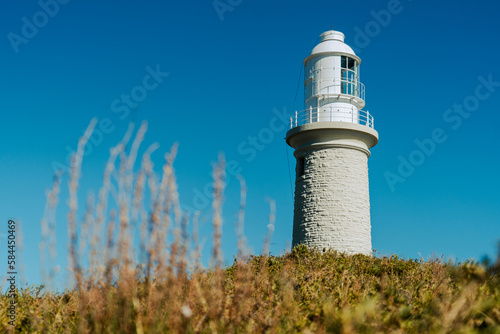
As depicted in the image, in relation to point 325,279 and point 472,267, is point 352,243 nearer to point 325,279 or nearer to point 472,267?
point 325,279

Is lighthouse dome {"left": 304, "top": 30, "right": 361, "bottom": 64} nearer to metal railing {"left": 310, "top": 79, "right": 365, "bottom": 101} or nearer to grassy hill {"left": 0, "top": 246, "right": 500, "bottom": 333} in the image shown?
metal railing {"left": 310, "top": 79, "right": 365, "bottom": 101}

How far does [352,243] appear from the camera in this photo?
1614 centimetres

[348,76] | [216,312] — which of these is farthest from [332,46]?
[216,312]

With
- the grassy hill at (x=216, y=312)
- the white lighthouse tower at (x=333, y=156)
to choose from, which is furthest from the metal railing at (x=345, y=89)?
the grassy hill at (x=216, y=312)

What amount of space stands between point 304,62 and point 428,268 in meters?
10.0

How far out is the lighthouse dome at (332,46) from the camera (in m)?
18.3

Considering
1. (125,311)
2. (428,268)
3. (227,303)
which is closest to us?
(125,311)

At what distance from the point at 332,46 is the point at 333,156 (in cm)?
435

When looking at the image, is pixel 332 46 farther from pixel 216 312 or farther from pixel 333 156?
pixel 216 312

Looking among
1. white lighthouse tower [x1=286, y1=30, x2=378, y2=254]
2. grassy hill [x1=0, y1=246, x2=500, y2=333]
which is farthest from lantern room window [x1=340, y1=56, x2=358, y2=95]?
grassy hill [x1=0, y1=246, x2=500, y2=333]

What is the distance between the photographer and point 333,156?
16891mm

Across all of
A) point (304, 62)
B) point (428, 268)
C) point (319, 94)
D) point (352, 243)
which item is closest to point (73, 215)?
point (428, 268)

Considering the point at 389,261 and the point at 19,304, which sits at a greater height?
the point at 389,261

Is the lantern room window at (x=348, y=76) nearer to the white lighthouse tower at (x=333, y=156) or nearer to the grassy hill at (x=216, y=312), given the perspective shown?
the white lighthouse tower at (x=333, y=156)
